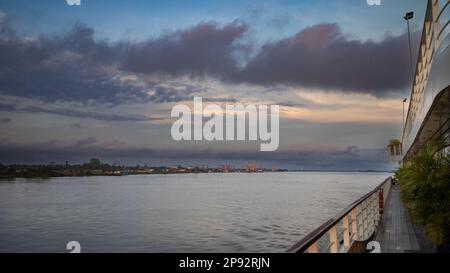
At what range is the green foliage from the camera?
360 centimetres

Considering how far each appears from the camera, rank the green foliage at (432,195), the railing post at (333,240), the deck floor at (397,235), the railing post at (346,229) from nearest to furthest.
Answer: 1. the railing post at (333,240)
2. the railing post at (346,229)
3. the green foliage at (432,195)
4. the deck floor at (397,235)

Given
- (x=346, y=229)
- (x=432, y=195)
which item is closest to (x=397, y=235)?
(x=432, y=195)

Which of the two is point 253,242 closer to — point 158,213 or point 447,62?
point 158,213

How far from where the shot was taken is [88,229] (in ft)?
66.7

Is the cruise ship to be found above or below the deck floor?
above

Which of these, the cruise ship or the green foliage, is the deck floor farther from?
the green foliage

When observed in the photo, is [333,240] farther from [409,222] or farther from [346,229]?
[409,222]

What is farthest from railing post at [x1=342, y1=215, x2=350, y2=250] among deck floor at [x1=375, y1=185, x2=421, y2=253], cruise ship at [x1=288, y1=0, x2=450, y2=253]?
deck floor at [x1=375, y1=185, x2=421, y2=253]

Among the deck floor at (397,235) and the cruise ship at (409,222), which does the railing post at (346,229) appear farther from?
the deck floor at (397,235)

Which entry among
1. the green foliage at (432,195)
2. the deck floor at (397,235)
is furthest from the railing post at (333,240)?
the deck floor at (397,235)

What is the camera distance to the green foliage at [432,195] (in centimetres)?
360

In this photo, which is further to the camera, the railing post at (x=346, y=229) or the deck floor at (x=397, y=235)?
the deck floor at (x=397, y=235)

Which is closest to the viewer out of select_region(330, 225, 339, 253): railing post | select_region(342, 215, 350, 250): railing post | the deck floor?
select_region(330, 225, 339, 253): railing post
